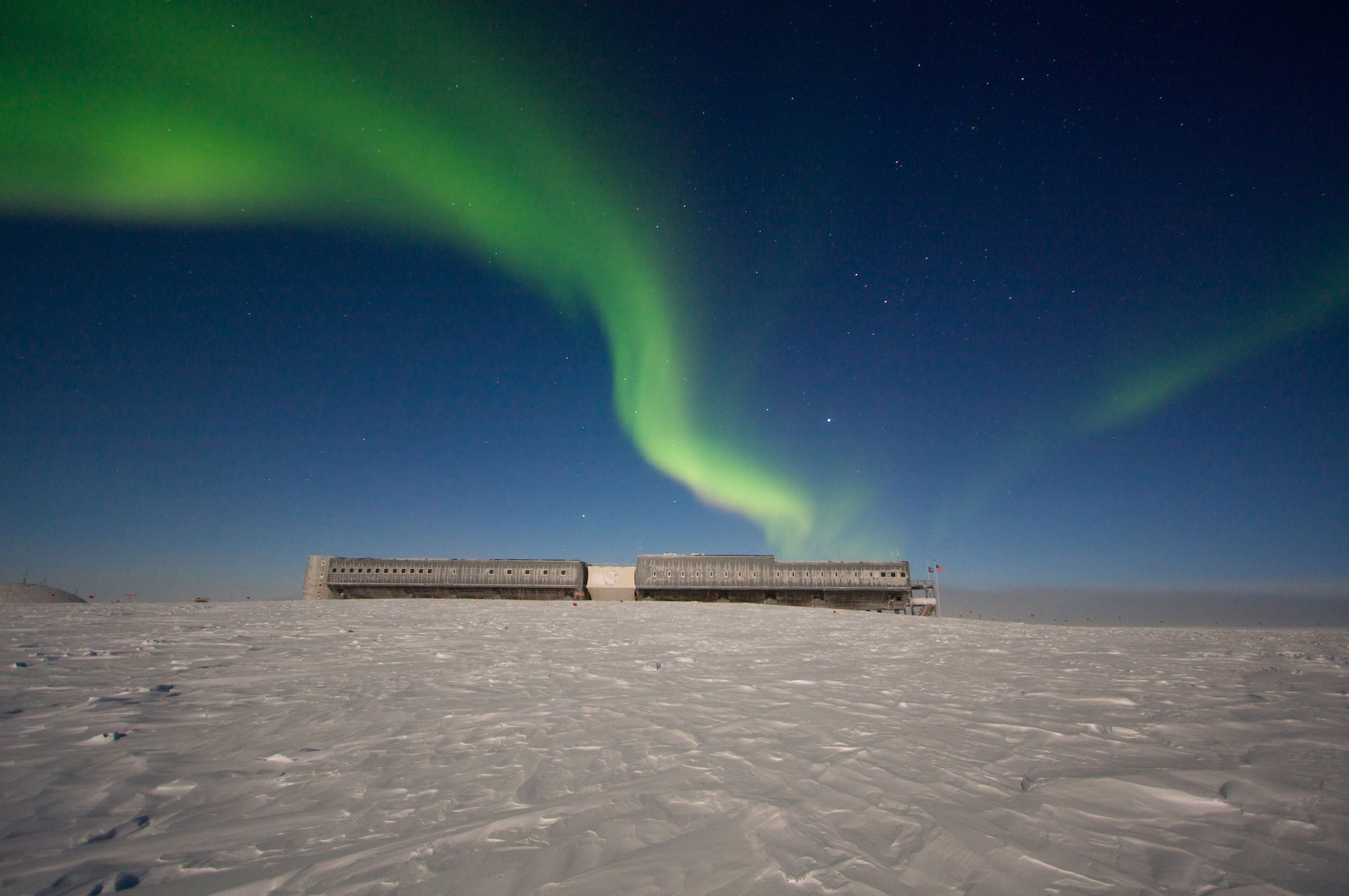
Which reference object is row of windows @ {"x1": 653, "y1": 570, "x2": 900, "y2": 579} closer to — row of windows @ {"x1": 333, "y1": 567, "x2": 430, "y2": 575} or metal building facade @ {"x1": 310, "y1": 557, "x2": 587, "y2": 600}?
metal building facade @ {"x1": 310, "y1": 557, "x2": 587, "y2": 600}

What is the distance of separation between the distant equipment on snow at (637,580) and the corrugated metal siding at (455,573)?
7 centimetres

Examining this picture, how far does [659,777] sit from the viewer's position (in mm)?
4031

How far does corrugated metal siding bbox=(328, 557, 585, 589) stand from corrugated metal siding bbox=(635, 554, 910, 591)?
8673 millimetres

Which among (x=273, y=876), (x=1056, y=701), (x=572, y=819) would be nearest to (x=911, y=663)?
(x=1056, y=701)

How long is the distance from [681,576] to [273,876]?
51.6 metres

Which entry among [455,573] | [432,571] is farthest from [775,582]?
[432,571]

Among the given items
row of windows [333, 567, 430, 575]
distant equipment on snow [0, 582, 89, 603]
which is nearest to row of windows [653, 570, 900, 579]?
row of windows [333, 567, 430, 575]

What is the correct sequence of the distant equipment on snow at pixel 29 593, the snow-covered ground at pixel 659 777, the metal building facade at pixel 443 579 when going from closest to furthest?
1. the snow-covered ground at pixel 659 777
2. the distant equipment on snow at pixel 29 593
3. the metal building facade at pixel 443 579

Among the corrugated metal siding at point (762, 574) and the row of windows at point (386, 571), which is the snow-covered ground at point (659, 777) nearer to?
the corrugated metal siding at point (762, 574)

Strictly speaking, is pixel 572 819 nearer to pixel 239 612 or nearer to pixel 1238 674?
pixel 1238 674

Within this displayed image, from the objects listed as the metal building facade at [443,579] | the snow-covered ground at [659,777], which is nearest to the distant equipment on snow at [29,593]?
the metal building facade at [443,579]

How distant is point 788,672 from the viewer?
8578 millimetres

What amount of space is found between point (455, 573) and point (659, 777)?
56.7m

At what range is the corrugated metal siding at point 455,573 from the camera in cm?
5394
